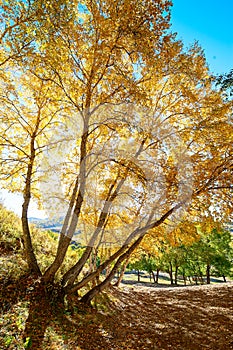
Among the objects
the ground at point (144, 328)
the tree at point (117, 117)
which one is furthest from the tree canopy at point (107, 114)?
the ground at point (144, 328)

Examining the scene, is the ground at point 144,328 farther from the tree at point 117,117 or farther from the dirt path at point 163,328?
the tree at point 117,117

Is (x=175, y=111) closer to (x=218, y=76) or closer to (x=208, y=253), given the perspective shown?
(x=218, y=76)

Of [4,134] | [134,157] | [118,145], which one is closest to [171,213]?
[134,157]

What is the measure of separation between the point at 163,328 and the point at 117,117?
676 cm

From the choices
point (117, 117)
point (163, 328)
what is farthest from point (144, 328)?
point (117, 117)

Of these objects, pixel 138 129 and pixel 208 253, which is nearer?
pixel 138 129

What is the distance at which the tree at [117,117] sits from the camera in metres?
5.35

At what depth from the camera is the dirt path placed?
5750 mm

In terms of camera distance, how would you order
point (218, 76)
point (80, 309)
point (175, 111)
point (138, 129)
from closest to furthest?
point (218, 76) → point (138, 129) → point (80, 309) → point (175, 111)

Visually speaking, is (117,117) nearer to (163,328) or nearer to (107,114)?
(107,114)

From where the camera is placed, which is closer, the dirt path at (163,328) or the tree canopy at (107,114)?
the tree canopy at (107,114)

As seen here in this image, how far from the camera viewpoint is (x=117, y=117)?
626 centimetres

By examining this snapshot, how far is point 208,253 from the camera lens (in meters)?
25.2

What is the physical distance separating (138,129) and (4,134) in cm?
407
